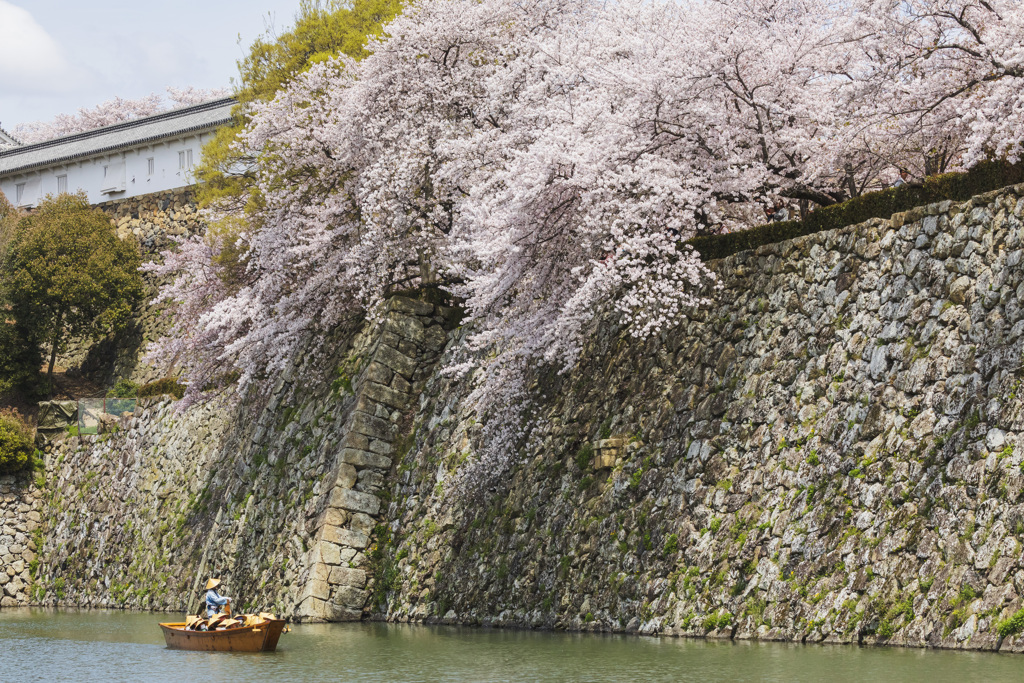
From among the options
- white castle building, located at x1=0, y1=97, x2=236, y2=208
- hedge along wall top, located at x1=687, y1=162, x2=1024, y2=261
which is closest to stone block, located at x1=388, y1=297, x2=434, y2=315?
hedge along wall top, located at x1=687, y1=162, x2=1024, y2=261

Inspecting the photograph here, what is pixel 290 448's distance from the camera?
27.5 metres

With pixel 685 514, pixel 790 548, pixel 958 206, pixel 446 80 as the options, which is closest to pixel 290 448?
pixel 446 80

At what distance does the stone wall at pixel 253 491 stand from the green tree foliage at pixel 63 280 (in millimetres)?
8070

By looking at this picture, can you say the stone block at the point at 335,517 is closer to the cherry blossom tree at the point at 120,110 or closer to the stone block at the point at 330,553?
the stone block at the point at 330,553

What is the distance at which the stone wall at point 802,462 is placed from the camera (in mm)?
13266

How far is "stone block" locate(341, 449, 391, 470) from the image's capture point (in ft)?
81.1

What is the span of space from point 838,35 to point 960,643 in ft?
32.9

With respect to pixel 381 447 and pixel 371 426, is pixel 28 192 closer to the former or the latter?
pixel 371 426

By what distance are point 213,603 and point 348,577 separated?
12.2ft

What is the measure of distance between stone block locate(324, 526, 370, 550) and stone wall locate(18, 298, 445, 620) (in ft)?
0.08

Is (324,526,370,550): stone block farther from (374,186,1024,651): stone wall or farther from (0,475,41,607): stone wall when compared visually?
(0,475,41,607): stone wall

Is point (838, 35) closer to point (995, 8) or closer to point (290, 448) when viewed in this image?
point (995, 8)

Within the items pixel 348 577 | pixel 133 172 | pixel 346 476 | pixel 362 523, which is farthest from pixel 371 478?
pixel 133 172

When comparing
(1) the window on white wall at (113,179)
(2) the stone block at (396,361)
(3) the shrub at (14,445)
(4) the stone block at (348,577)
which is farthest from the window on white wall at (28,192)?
(4) the stone block at (348,577)
